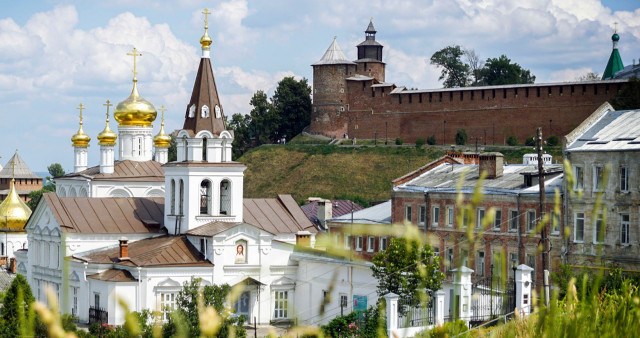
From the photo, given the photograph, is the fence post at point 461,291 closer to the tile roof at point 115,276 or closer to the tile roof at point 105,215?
the tile roof at point 115,276

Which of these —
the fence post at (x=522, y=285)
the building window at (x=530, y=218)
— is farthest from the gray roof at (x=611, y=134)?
the fence post at (x=522, y=285)

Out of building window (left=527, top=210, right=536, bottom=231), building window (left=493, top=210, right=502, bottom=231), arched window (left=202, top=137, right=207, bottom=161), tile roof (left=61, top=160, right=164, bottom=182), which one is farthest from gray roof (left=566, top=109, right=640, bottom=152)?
tile roof (left=61, top=160, right=164, bottom=182)

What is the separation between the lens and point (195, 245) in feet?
85.4

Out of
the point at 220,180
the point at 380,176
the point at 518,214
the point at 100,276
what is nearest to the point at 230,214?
the point at 220,180

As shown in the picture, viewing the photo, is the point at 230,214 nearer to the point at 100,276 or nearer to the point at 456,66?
the point at 100,276

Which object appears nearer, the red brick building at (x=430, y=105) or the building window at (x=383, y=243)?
the building window at (x=383, y=243)

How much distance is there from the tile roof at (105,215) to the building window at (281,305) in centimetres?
421

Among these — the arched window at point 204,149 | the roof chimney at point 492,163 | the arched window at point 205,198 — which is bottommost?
the arched window at point 205,198

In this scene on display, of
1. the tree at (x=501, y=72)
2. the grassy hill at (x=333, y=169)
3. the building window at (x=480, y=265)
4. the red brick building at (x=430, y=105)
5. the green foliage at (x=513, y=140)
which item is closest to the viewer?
the building window at (x=480, y=265)

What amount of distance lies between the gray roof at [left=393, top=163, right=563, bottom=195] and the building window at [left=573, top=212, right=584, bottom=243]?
0.91 metres

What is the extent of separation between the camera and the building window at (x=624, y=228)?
70.1ft

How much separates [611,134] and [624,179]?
179 cm

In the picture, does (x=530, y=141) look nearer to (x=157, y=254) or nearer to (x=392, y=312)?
(x=157, y=254)

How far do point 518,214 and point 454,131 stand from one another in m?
30.5
